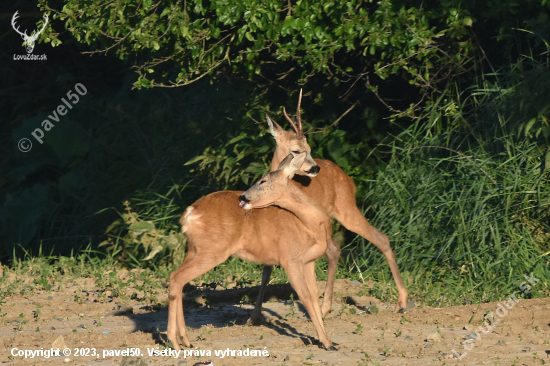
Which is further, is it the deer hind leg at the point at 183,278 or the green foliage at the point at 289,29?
the green foliage at the point at 289,29

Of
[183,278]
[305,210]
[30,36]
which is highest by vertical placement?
[30,36]

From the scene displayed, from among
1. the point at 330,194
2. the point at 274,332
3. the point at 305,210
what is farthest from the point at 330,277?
the point at 305,210

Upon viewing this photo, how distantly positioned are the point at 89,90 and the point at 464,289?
912 cm

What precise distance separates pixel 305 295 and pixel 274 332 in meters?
0.73

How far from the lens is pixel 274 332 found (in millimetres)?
6156

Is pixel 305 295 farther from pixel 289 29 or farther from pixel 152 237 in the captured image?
pixel 152 237

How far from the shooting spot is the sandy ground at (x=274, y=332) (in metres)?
5.23

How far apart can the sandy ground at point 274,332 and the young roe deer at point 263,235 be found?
0.37 meters

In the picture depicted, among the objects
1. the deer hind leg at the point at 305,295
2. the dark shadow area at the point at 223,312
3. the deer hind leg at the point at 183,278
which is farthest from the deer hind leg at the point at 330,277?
the deer hind leg at the point at 183,278

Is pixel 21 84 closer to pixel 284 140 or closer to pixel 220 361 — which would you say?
pixel 284 140

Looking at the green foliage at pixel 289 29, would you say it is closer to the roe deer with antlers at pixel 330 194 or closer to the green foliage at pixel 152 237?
the roe deer with antlers at pixel 330 194

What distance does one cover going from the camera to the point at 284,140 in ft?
23.9

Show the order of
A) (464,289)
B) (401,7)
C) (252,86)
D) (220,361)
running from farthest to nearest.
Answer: (252,86), (401,7), (464,289), (220,361)

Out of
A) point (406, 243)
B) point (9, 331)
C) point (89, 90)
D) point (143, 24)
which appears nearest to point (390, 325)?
point (406, 243)
